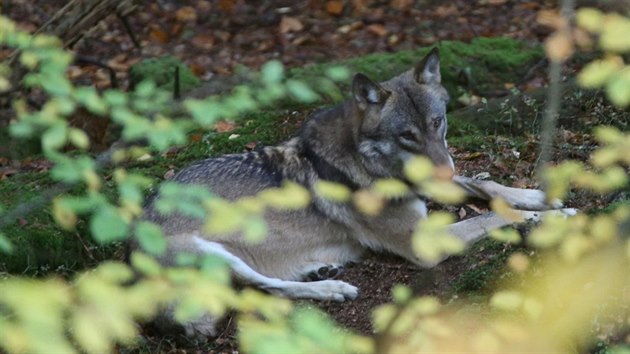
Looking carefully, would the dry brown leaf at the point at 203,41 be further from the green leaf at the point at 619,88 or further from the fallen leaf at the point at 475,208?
the green leaf at the point at 619,88

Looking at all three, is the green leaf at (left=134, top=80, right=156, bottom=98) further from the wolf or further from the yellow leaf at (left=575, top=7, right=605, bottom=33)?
the wolf

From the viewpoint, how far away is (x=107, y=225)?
2.80 meters

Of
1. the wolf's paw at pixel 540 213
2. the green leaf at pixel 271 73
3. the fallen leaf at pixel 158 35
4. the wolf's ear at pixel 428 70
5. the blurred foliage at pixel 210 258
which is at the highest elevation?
the green leaf at pixel 271 73

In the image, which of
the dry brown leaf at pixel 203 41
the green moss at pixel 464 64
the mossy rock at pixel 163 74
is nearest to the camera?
the green moss at pixel 464 64

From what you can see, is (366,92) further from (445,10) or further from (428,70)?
(445,10)

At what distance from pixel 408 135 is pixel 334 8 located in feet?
25.8

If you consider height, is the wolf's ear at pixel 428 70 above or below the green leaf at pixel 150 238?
below

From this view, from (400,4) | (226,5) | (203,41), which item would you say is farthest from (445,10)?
(203,41)

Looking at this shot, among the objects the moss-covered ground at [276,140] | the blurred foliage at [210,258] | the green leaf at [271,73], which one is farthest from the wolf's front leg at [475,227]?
the green leaf at [271,73]

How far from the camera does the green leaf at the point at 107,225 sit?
2.76 m

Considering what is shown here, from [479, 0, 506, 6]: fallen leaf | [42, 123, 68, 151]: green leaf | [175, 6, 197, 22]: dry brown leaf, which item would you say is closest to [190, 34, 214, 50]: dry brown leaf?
[175, 6, 197, 22]: dry brown leaf

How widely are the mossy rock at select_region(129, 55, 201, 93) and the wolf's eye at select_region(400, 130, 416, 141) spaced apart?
5.00 m

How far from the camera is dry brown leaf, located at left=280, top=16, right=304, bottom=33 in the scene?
1338 centimetres

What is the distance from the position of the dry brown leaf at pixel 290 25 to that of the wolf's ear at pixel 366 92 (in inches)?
284
